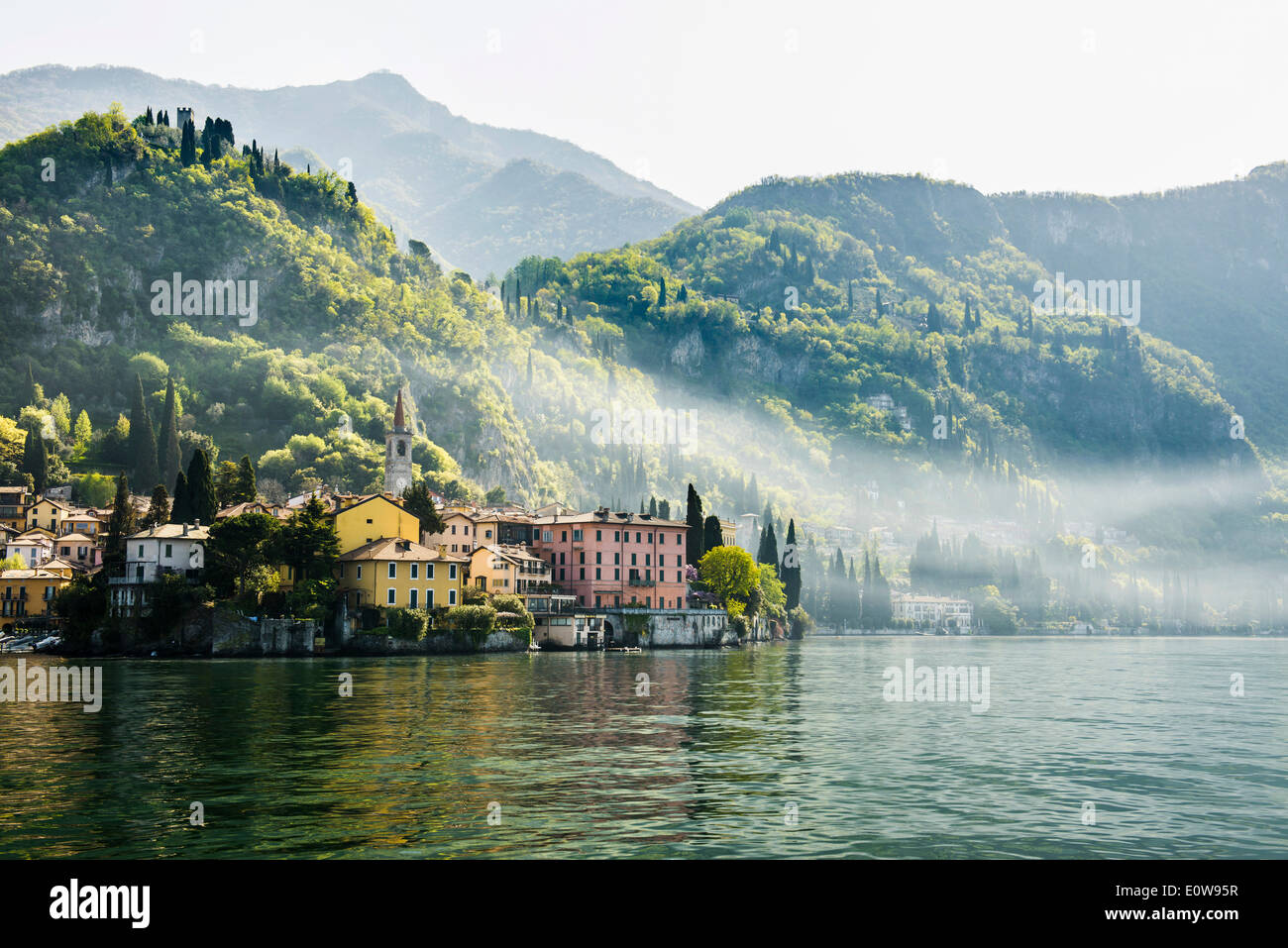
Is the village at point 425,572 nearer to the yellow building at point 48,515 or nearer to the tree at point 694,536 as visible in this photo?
the yellow building at point 48,515

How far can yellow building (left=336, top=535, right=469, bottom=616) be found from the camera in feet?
334

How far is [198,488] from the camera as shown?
366 feet

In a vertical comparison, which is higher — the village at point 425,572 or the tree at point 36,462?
the tree at point 36,462

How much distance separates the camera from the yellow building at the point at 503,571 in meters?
113

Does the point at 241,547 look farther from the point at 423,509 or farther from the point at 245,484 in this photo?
the point at 245,484

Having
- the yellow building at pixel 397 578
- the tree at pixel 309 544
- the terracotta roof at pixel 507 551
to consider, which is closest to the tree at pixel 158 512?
the tree at pixel 309 544

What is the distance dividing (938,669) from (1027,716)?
4307cm

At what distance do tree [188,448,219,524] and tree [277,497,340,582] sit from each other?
13.7 metres

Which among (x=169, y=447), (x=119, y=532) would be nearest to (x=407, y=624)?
(x=119, y=532)

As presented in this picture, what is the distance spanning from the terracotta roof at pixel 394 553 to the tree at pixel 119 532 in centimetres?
1873

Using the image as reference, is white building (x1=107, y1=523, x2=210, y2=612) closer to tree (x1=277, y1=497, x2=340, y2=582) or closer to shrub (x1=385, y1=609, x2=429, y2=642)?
tree (x1=277, y1=497, x2=340, y2=582)

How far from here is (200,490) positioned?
112 m
